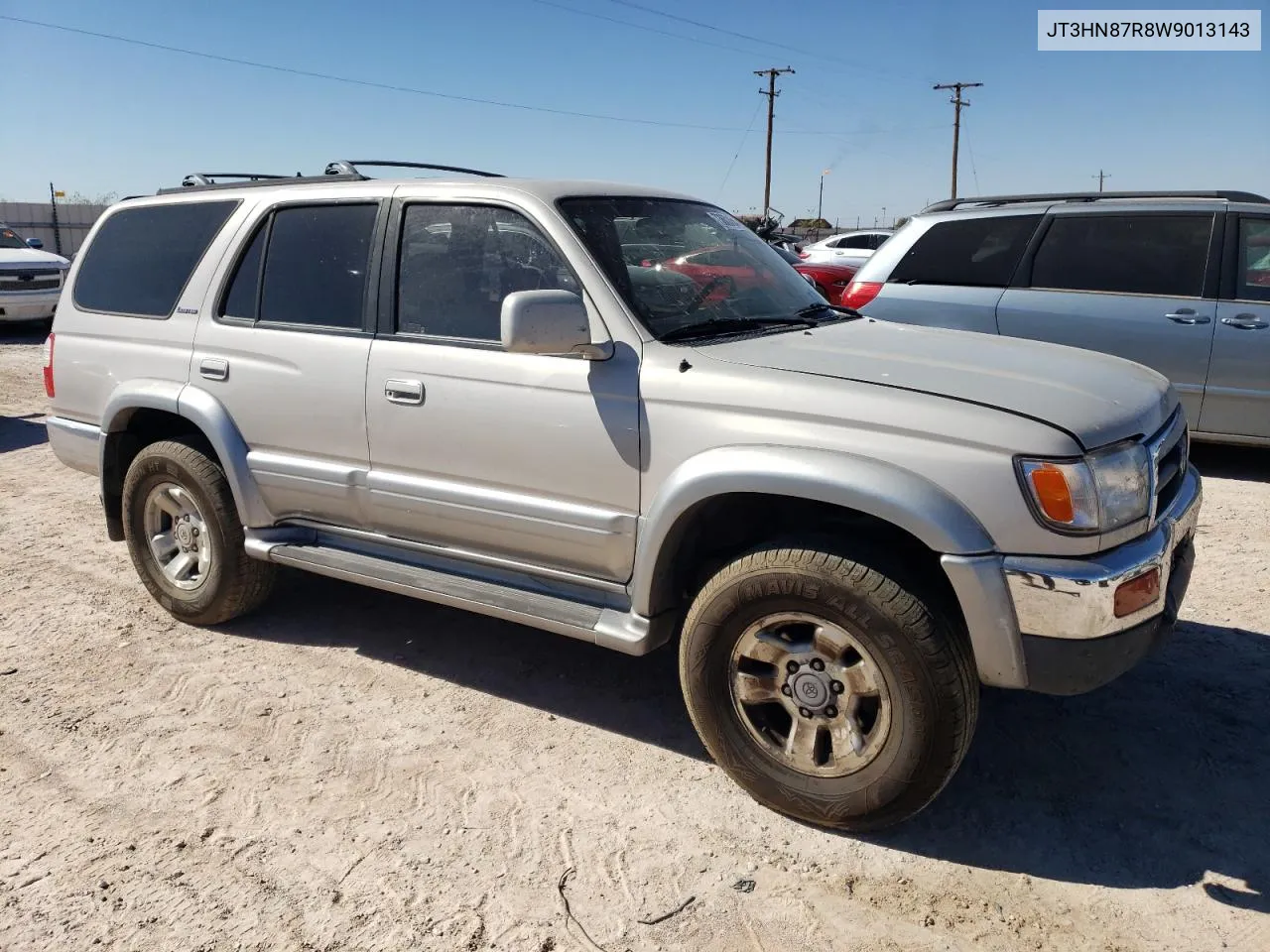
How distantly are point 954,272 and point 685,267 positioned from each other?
14.1 feet

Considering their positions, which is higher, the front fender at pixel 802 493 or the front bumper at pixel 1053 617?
the front fender at pixel 802 493

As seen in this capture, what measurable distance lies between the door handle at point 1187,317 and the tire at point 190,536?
575 cm

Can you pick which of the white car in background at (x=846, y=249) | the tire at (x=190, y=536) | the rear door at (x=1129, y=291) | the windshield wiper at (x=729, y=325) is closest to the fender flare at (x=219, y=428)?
the tire at (x=190, y=536)

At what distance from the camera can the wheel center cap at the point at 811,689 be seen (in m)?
3.00

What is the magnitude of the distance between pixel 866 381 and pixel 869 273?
5209mm

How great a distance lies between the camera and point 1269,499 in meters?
6.29

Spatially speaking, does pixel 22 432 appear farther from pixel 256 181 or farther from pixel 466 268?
pixel 466 268

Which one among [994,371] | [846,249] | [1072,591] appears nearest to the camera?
[1072,591]

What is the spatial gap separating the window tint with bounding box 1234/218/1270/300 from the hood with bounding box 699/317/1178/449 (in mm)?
3809

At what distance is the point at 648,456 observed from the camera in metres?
3.21

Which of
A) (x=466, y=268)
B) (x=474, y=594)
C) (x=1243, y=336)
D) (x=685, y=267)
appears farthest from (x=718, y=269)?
(x=1243, y=336)

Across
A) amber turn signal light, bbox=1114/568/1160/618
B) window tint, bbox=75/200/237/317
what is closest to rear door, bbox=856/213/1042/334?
amber turn signal light, bbox=1114/568/1160/618

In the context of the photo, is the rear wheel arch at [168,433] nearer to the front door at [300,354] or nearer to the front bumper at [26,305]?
the front door at [300,354]

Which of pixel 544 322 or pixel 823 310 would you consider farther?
pixel 823 310
